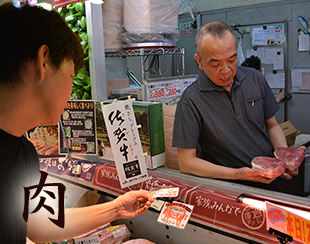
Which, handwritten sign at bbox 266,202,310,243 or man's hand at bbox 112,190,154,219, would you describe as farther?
man's hand at bbox 112,190,154,219

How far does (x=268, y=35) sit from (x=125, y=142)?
378cm

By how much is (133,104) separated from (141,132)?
182 mm

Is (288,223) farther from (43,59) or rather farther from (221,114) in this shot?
(43,59)

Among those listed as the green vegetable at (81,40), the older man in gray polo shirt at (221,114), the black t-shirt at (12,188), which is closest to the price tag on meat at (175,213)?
the older man in gray polo shirt at (221,114)

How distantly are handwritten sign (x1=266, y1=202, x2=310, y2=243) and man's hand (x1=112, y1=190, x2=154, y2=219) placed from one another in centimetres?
53

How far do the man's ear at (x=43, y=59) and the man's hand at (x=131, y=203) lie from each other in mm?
720

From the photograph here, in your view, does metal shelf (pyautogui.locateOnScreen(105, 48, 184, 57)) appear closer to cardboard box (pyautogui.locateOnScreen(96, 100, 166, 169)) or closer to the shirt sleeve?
cardboard box (pyautogui.locateOnScreen(96, 100, 166, 169))

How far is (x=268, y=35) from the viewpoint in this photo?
464cm

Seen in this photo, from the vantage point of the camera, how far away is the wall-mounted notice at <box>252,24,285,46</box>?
4.55 meters

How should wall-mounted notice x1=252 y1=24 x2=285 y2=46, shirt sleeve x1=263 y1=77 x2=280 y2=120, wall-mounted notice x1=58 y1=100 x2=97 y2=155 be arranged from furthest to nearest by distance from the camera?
1. wall-mounted notice x1=252 y1=24 x2=285 y2=46
2. wall-mounted notice x1=58 y1=100 x2=97 y2=155
3. shirt sleeve x1=263 y1=77 x2=280 y2=120

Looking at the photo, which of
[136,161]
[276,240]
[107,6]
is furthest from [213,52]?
[107,6]

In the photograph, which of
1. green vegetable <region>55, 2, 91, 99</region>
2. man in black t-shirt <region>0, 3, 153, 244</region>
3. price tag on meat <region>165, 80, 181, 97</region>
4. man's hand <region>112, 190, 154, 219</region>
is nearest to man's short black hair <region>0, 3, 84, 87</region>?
man in black t-shirt <region>0, 3, 153, 244</region>

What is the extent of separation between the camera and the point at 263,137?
1852 millimetres

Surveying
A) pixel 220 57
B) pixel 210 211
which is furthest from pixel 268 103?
pixel 210 211
